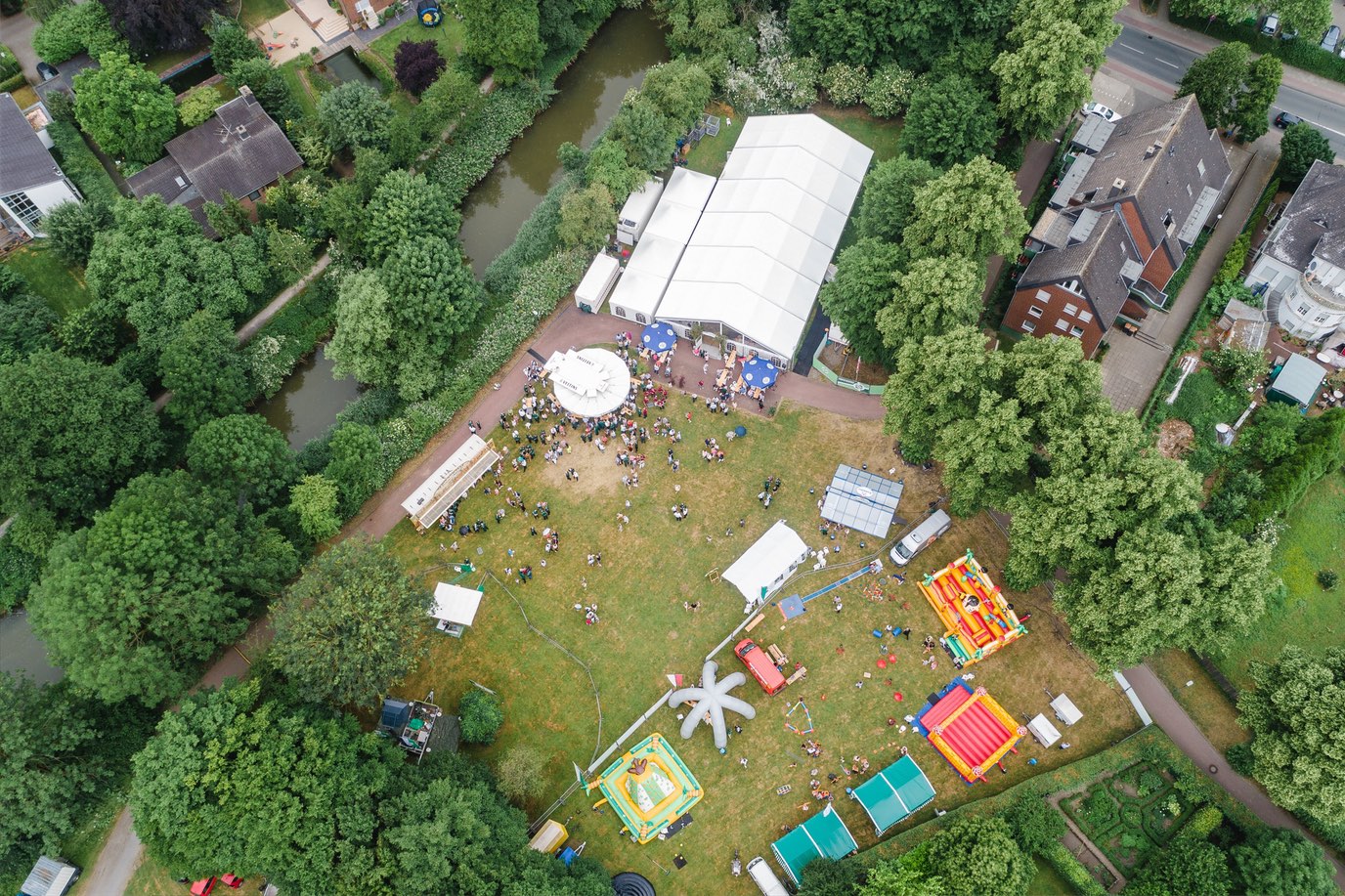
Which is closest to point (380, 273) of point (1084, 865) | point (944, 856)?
point (944, 856)

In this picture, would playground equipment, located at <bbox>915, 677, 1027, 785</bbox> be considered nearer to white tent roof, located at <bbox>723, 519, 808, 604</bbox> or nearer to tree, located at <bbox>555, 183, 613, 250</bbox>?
white tent roof, located at <bbox>723, 519, 808, 604</bbox>

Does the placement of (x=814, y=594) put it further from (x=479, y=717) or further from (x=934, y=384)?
(x=479, y=717)

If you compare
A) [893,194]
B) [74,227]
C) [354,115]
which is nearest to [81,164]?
[74,227]

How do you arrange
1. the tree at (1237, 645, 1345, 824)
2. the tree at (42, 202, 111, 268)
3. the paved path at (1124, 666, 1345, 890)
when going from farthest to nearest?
1. the tree at (42, 202, 111, 268)
2. the paved path at (1124, 666, 1345, 890)
3. the tree at (1237, 645, 1345, 824)

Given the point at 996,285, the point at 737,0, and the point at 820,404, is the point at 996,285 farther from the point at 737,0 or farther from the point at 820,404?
the point at 737,0

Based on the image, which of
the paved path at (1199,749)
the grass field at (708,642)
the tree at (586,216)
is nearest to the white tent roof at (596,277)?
the tree at (586,216)

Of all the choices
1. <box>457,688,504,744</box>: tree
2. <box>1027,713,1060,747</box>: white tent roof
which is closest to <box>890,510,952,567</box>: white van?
<box>1027,713,1060,747</box>: white tent roof
